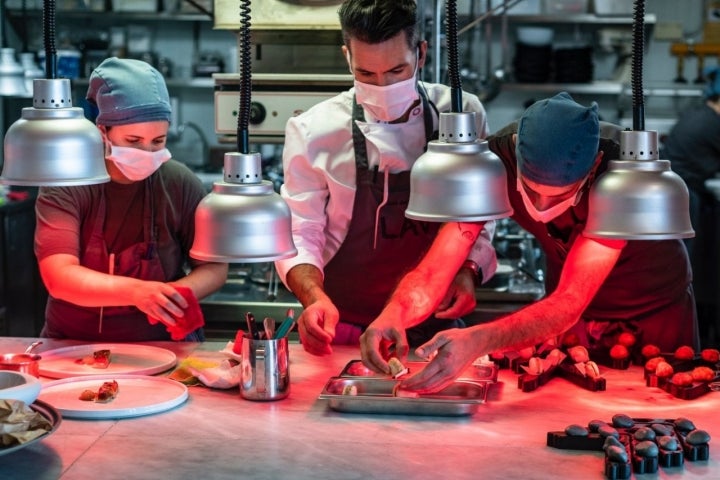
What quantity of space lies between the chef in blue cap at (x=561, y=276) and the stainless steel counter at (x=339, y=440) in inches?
5.7

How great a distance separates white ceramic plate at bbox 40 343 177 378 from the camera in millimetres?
2582

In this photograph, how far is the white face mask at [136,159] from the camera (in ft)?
9.66

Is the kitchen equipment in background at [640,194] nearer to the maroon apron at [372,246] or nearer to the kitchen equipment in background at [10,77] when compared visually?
the maroon apron at [372,246]

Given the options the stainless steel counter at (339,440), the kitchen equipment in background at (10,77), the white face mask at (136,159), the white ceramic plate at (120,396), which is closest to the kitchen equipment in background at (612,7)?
the kitchen equipment in background at (10,77)

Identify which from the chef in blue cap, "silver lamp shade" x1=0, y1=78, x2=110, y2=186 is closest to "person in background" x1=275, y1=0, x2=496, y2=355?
the chef in blue cap

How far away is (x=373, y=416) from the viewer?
7.50 ft

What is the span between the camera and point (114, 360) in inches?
107

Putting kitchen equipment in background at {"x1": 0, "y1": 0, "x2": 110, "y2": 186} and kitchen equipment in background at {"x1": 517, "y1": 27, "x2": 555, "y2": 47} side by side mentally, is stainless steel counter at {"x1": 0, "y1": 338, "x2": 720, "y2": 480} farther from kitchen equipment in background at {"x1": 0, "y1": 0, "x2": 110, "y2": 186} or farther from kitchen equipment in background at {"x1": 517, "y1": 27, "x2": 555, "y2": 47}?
kitchen equipment in background at {"x1": 517, "y1": 27, "x2": 555, "y2": 47}

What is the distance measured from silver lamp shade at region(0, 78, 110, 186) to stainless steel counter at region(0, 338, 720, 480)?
552 mm

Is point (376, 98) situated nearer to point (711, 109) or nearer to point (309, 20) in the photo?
point (309, 20)

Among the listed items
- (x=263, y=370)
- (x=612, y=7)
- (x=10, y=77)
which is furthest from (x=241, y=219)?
(x=612, y=7)

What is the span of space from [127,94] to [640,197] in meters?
1.59

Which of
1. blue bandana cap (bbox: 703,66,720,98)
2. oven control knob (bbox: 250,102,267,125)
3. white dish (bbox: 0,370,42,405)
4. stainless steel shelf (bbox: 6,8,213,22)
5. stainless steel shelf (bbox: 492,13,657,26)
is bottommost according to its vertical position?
white dish (bbox: 0,370,42,405)

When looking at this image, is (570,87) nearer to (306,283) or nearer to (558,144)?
(306,283)
